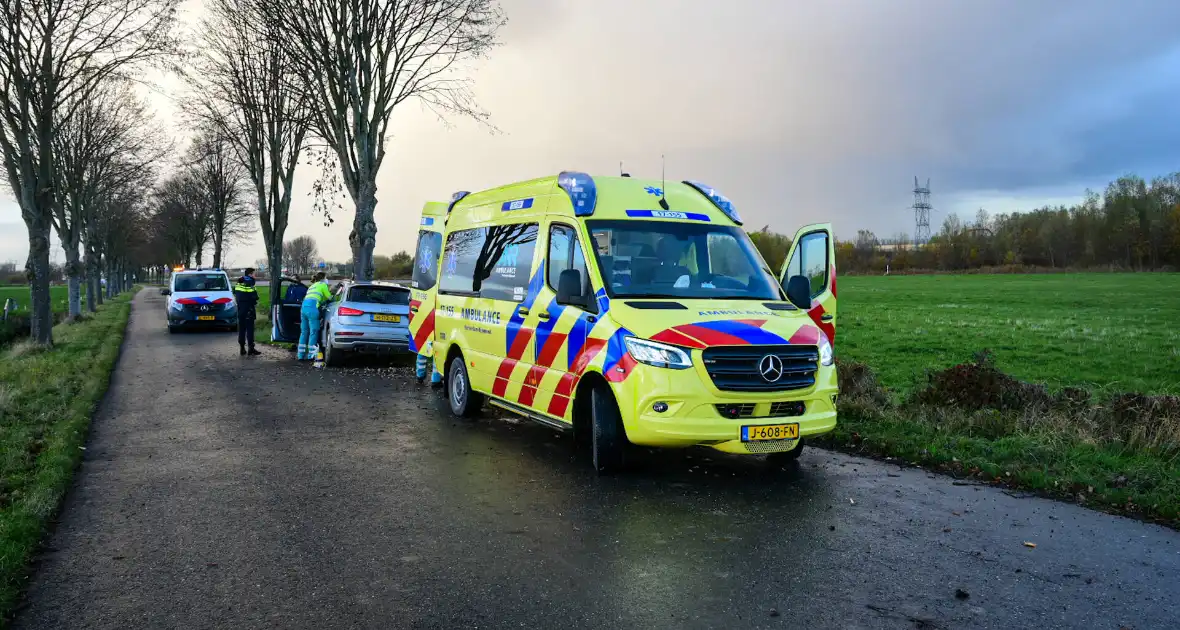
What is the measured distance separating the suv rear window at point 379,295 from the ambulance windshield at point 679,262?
897 cm

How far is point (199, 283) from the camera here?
1039 inches

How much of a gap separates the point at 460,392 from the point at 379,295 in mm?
6356

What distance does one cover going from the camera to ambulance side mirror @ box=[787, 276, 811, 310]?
7672 millimetres

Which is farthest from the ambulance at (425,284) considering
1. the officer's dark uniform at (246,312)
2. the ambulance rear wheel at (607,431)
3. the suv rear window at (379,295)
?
the officer's dark uniform at (246,312)

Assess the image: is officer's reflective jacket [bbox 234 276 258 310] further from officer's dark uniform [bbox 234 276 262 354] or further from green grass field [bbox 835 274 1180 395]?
green grass field [bbox 835 274 1180 395]

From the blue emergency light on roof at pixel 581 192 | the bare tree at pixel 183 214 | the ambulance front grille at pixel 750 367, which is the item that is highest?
the bare tree at pixel 183 214

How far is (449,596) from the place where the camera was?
14.3 ft

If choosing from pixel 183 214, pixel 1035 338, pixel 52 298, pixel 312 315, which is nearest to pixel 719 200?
pixel 312 315

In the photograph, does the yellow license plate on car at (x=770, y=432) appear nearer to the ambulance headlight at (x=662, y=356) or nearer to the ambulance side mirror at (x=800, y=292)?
the ambulance headlight at (x=662, y=356)

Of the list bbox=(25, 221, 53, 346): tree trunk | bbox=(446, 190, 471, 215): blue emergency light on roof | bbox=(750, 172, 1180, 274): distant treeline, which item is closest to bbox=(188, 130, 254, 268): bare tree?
bbox=(25, 221, 53, 346): tree trunk

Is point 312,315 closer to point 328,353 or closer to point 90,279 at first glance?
point 328,353

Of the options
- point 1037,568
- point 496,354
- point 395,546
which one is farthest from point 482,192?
point 1037,568

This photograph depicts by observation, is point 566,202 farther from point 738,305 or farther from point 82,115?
point 82,115

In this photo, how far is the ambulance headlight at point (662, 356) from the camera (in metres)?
6.34
